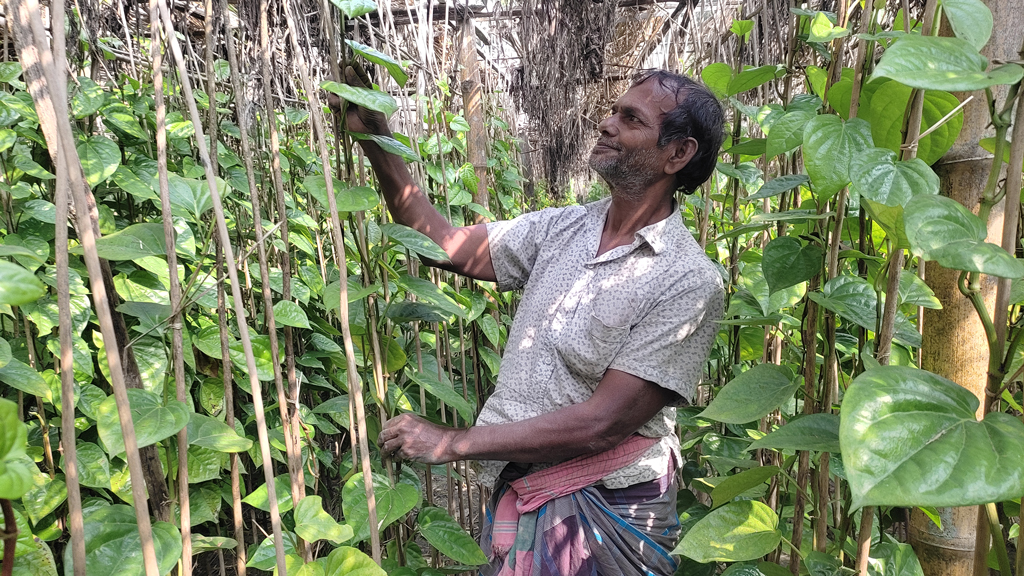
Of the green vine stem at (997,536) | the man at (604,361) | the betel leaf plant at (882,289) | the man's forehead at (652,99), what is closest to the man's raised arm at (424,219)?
the man at (604,361)

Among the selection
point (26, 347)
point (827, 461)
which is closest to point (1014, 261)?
point (827, 461)

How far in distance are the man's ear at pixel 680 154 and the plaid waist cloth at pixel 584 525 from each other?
1.59 ft

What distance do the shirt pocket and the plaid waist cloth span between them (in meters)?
0.15

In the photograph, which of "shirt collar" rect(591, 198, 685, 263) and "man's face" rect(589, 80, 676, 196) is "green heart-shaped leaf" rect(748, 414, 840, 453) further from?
"man's face" rect(589, 80, 676, 196)

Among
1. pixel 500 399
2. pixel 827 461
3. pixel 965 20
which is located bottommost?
pixel 500 399

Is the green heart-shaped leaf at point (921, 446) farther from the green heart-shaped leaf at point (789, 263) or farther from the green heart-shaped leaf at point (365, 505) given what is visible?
the green heart-shaped leaf at point (365, 505)

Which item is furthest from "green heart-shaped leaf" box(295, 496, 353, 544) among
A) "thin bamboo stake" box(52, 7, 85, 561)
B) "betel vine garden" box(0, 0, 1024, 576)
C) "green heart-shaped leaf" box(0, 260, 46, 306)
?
"green heart-shaped leaf" box(0, 260, 46, 306)

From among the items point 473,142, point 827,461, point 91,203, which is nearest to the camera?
point 91,203

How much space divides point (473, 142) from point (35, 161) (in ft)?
5.13

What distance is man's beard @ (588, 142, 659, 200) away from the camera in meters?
1.22

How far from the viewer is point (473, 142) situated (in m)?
2.50

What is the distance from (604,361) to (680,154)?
41cm

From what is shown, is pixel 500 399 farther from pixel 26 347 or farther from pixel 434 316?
pixel 26 347

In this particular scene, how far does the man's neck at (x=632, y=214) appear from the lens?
4.08 feet
